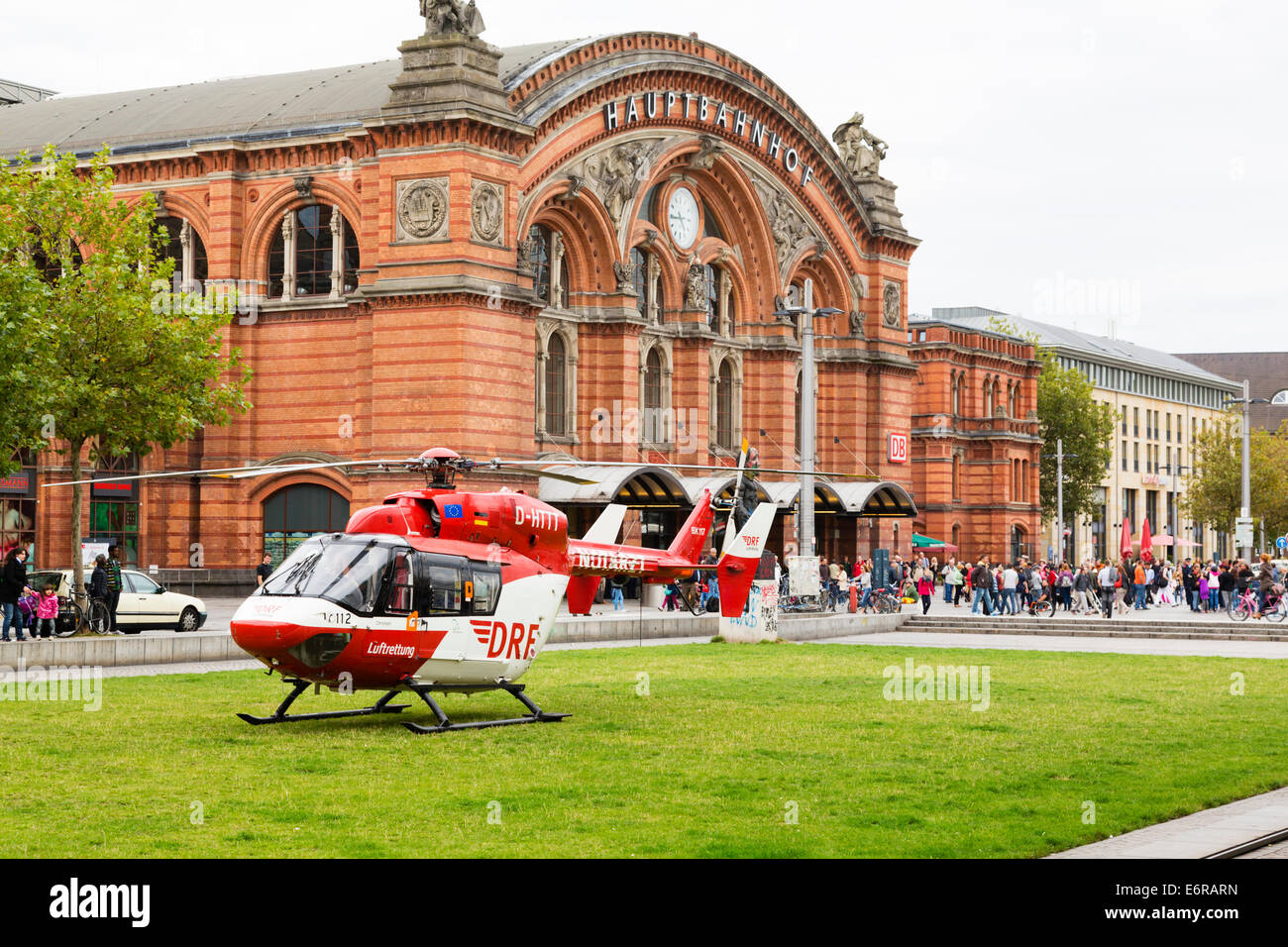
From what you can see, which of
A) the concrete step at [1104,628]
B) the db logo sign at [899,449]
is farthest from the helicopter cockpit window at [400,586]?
the db logo sign at [899,449]

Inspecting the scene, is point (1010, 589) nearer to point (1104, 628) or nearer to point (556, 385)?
point (1104, 628)

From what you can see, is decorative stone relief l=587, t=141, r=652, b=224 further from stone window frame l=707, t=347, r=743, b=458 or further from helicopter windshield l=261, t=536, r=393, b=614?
helicopter windshield l=261, t=536, r=393, b=614

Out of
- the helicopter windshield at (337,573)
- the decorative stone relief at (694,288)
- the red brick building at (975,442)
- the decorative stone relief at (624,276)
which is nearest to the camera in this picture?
the helicopter windshield at (337,573)

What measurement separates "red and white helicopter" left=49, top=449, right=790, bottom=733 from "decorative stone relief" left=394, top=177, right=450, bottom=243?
23.6 m

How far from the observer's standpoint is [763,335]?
59.3 metres

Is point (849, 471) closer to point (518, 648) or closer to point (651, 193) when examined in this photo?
point (651, 193)

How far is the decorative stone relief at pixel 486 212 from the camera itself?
43.7 meters

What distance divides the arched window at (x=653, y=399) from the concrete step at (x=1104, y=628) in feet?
42.2

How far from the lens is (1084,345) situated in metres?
111

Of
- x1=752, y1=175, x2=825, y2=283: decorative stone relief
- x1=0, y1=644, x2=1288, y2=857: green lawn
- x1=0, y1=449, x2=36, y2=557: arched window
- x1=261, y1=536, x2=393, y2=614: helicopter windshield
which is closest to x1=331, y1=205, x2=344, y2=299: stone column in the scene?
x1=0, y1=449, x2=36, y2=557: arched window

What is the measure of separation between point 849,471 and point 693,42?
18022mm

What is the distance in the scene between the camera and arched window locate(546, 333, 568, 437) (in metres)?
A: 50.4
